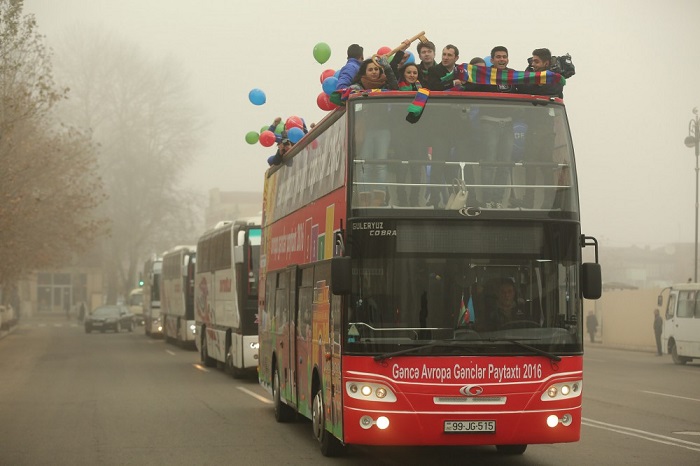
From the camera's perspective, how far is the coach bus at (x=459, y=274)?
36.5 feet

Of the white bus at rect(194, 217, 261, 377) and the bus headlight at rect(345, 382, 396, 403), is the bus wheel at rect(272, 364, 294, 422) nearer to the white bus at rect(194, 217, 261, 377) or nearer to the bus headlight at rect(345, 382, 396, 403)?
the bus headlight at rect(345, 382, 396, 403)

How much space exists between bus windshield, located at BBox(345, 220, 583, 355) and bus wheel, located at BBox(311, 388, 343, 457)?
194cm

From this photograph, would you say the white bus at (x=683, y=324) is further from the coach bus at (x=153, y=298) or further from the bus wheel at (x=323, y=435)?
the bus wheel at (x=323, y=435)

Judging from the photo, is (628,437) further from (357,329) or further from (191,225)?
(191,225)

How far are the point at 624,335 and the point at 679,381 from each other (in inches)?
1080

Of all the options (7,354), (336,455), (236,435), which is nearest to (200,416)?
(236,435)

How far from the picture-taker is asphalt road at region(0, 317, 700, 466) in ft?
42.9

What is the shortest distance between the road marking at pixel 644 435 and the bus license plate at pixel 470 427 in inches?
143

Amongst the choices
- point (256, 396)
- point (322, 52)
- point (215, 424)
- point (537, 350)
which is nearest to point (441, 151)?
point (537, 350)

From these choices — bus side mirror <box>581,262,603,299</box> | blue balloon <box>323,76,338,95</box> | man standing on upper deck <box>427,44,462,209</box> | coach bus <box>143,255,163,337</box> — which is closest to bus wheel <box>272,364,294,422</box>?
blue balloon <box>323,76,338,95</box>

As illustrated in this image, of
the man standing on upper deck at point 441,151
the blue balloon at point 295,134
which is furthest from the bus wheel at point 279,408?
the man standing on upper deck at point 441,151

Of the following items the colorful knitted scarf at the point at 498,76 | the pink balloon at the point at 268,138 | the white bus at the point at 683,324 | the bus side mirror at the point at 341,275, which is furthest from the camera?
the white bus at the point at 683,324

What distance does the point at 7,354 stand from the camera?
40.4 m

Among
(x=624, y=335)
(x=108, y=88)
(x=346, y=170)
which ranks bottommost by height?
(x=624, y=335)
